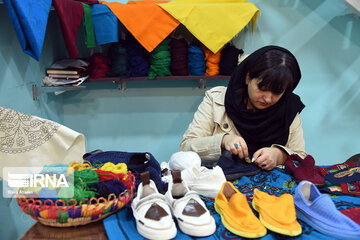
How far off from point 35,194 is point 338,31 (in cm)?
227

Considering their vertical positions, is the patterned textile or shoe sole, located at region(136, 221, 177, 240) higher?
shoe sole, located at region(136, 221, 177, 240)

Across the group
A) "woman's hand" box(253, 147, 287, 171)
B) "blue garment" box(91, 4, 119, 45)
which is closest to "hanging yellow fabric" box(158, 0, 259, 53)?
"blue garment" box(91, 4, 119, 45)

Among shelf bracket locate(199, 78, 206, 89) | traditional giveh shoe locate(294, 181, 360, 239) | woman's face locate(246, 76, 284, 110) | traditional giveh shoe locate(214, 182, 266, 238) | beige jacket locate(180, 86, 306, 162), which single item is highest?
woman's face locate(246, 76, 284, 110)

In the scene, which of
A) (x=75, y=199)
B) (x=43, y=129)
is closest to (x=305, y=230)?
(x=75, y=199)

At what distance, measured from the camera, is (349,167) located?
3.40ft

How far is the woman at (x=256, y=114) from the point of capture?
1159 millimetres

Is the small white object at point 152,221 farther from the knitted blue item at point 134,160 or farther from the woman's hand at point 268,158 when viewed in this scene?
the woman's hand at point 268,158

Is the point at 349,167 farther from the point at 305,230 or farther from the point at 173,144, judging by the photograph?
the point at 173,144

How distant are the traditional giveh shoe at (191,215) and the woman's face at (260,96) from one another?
64 centimetres

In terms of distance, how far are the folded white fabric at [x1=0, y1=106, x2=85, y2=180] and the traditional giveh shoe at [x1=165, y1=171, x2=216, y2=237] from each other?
0.53 meters

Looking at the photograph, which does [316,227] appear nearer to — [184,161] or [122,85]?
[184,161]

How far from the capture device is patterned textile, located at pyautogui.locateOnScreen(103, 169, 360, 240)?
0.70 meters

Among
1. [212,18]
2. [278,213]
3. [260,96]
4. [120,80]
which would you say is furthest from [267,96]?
[120,80]

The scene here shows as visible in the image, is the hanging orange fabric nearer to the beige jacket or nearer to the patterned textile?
the beige jacket
